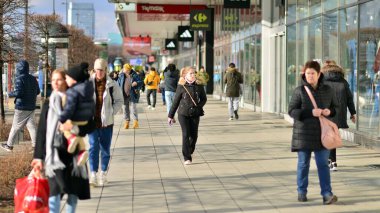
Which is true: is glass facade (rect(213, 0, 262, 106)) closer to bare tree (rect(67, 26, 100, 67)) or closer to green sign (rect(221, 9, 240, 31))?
green sign (rect(221, 9, 240, 31))

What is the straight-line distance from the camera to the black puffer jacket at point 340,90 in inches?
438

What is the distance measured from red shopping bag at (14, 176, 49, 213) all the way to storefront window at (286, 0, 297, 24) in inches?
610

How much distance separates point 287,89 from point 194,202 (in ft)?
45.2

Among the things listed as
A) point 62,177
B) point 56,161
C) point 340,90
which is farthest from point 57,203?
point 340,90

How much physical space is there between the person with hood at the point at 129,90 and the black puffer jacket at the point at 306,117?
9.32 meters

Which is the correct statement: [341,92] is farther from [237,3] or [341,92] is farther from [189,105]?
[237,3]

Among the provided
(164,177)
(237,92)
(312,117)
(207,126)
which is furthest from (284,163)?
(237,92)

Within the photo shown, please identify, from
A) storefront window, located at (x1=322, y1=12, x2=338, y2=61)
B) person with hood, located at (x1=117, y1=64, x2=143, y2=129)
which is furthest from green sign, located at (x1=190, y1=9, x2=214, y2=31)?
storefront window, located at (x1=322, y1=12, x2=338, y2=61)

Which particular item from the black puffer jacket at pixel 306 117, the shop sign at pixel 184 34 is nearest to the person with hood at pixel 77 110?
the black puffer jacket at pixel 306 117

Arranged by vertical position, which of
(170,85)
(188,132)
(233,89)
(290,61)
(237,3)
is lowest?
(188,132)

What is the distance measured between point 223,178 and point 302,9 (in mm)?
10556

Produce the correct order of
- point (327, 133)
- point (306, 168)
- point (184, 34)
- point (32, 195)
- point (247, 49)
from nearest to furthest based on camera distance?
point (32, 195) < point (327, 133) < point (306, 168) < point (247, 49) < point (184, 34)

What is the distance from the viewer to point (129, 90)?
18.4m

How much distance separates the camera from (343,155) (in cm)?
1311
